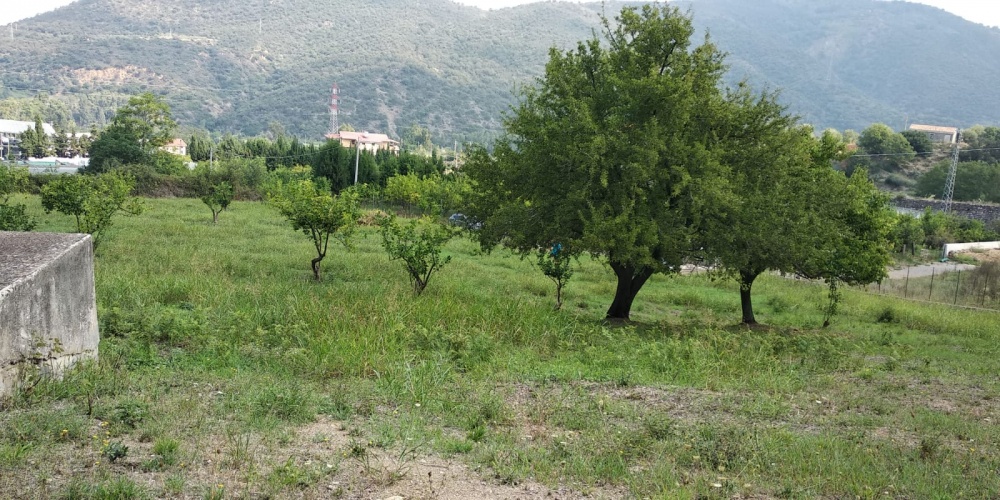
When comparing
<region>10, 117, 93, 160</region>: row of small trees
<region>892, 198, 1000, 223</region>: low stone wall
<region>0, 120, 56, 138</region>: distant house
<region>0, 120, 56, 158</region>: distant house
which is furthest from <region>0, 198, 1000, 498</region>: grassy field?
<region>0, 120, 56, 138</region>: distant house

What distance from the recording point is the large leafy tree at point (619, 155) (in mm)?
13617

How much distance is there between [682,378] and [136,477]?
6.06 m

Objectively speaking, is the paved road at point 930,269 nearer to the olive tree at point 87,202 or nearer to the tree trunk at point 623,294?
the tree trunk at point 623,294

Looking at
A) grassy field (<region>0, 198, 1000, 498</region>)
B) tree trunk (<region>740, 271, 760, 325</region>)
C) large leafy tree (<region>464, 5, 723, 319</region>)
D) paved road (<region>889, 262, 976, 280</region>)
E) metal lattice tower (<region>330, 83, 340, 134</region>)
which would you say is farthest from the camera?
metal lattice tower (<region>330, 83, 340, 134</region>)

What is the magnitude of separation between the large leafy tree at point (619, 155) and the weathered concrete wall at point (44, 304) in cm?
831

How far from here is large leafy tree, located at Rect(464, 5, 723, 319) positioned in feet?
44.7

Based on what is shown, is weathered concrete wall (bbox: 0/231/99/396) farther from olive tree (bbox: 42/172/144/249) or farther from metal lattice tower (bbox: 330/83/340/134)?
metal lattice tower (bbox: 330/83/340/134)

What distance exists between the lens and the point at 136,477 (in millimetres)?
4508

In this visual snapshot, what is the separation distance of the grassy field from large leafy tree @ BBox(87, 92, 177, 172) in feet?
143

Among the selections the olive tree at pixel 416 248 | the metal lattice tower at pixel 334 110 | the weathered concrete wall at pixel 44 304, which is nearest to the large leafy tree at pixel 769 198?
the olive tree at pixel 416 248

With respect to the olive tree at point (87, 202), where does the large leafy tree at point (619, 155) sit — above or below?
above

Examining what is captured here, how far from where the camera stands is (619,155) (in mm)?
13945

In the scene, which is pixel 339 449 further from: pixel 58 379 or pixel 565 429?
pixel 58 379

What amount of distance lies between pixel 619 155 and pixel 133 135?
2047 inches
